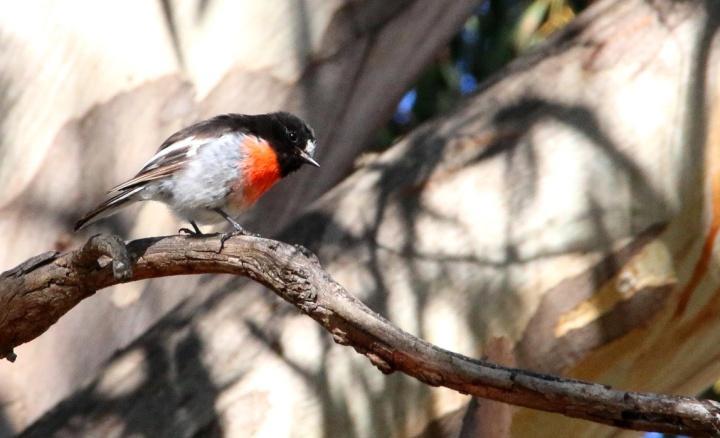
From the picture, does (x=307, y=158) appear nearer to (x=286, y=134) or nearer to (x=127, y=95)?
(x=286, y=134)

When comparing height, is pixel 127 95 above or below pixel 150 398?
above

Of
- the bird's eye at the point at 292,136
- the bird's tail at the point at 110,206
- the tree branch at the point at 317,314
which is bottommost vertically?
the tree branch at the point at 317,314

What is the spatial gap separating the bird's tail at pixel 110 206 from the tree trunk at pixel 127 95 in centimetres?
26

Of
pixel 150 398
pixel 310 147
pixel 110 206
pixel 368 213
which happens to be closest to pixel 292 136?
pixel 310 147

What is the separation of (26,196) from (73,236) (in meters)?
0.19

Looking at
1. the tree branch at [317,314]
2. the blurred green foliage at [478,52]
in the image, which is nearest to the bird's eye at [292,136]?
the tree branch at [317,314]

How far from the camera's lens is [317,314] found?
7.63 feet

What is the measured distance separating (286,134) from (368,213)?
49 cm

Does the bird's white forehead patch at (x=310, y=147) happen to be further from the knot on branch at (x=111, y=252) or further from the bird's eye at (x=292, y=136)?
the knot on branch at (x=111, y=252)

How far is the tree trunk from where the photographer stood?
342 centimetres

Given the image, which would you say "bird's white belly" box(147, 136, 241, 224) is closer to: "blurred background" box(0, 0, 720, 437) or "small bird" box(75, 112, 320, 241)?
"small bird" box(75, 112, 320, 241)

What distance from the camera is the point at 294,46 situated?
3.73 m

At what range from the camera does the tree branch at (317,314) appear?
79.8 inches

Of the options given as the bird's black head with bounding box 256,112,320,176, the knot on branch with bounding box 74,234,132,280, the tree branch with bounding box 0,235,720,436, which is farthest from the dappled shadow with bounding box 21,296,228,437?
the bird's black head with bounding box 256,112,320,176
